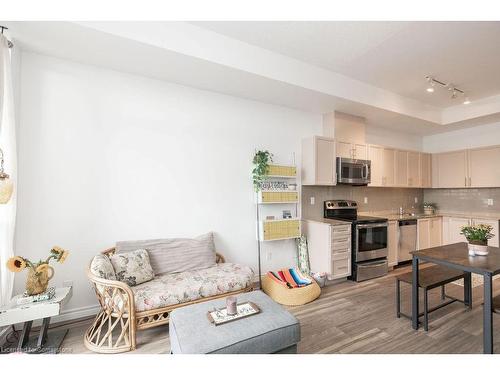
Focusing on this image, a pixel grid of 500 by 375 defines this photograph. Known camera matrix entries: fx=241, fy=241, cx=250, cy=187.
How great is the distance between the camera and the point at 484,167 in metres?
4.52

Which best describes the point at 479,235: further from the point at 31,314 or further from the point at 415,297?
the point at 31,314

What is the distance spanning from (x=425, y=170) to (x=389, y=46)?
3.52 meters

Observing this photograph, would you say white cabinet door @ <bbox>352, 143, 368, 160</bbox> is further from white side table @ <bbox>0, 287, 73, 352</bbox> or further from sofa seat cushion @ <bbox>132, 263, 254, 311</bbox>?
white side table @ <bbox>0, 287, 73, 352</bbox>

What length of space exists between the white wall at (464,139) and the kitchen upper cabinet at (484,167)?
31cm

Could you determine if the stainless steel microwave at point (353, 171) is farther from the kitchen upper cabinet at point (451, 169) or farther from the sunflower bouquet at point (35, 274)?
the sunflower bouquet at point (35, 274)

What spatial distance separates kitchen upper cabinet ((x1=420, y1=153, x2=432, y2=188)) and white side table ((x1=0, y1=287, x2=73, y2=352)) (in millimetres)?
6154

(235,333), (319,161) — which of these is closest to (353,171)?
(319,161)

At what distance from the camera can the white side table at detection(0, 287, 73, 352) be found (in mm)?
1837

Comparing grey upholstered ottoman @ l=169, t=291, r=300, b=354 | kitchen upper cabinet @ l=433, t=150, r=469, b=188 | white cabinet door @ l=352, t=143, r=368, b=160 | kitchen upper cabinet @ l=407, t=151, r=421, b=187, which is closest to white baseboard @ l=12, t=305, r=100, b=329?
grey upholstered ottoman @ l=169, t=291, r=300, b=354

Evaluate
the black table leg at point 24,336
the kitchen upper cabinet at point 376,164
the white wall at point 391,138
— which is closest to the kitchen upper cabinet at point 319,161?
the kitchen upper cabinet at point 376,164
